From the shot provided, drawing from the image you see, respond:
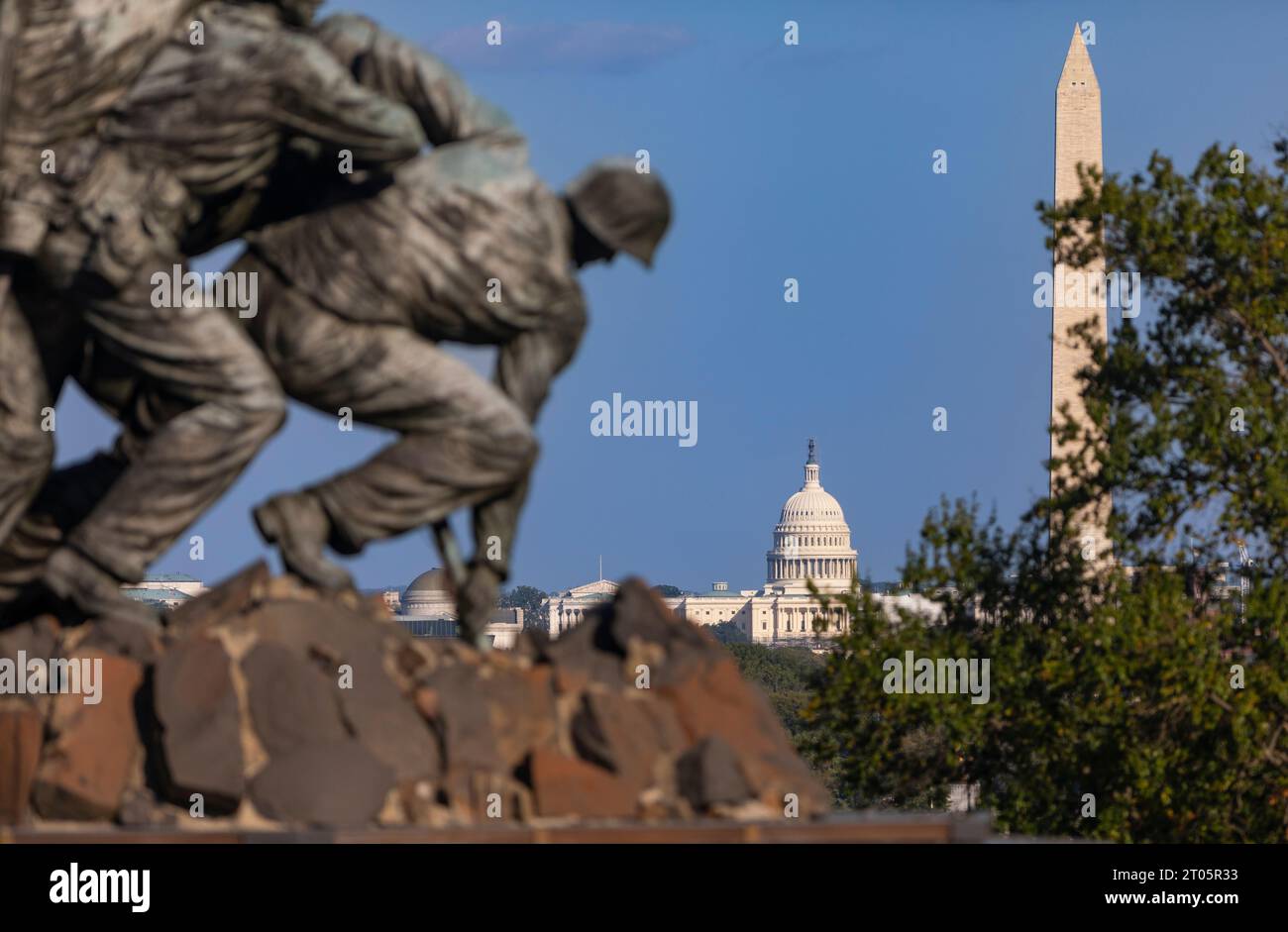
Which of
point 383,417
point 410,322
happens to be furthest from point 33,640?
point 410,322

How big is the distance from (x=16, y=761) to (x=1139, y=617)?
12.0 m

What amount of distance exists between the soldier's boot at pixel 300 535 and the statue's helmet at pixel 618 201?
201 centimetres

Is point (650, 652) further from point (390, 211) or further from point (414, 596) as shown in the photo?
point (414, 596)

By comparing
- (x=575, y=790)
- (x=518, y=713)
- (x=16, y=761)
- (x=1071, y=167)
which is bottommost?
(x=575, y=790)

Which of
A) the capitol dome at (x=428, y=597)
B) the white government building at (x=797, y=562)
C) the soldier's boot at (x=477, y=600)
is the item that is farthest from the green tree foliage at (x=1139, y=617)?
the white government building at (x=797, y=562)

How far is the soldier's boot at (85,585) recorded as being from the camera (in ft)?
44.4

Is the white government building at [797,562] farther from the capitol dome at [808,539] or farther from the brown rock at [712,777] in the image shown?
the brown rock at [712,777]

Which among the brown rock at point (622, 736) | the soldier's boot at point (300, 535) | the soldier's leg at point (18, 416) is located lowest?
the brown rock at point (622, 736)

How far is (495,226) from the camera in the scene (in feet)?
45.3

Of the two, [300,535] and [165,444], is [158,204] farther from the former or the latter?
[300,535]

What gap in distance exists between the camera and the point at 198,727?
12.4 metres

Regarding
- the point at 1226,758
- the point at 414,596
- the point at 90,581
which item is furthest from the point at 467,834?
the point at 414,596

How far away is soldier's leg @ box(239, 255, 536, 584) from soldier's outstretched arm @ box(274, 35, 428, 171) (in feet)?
2.64
